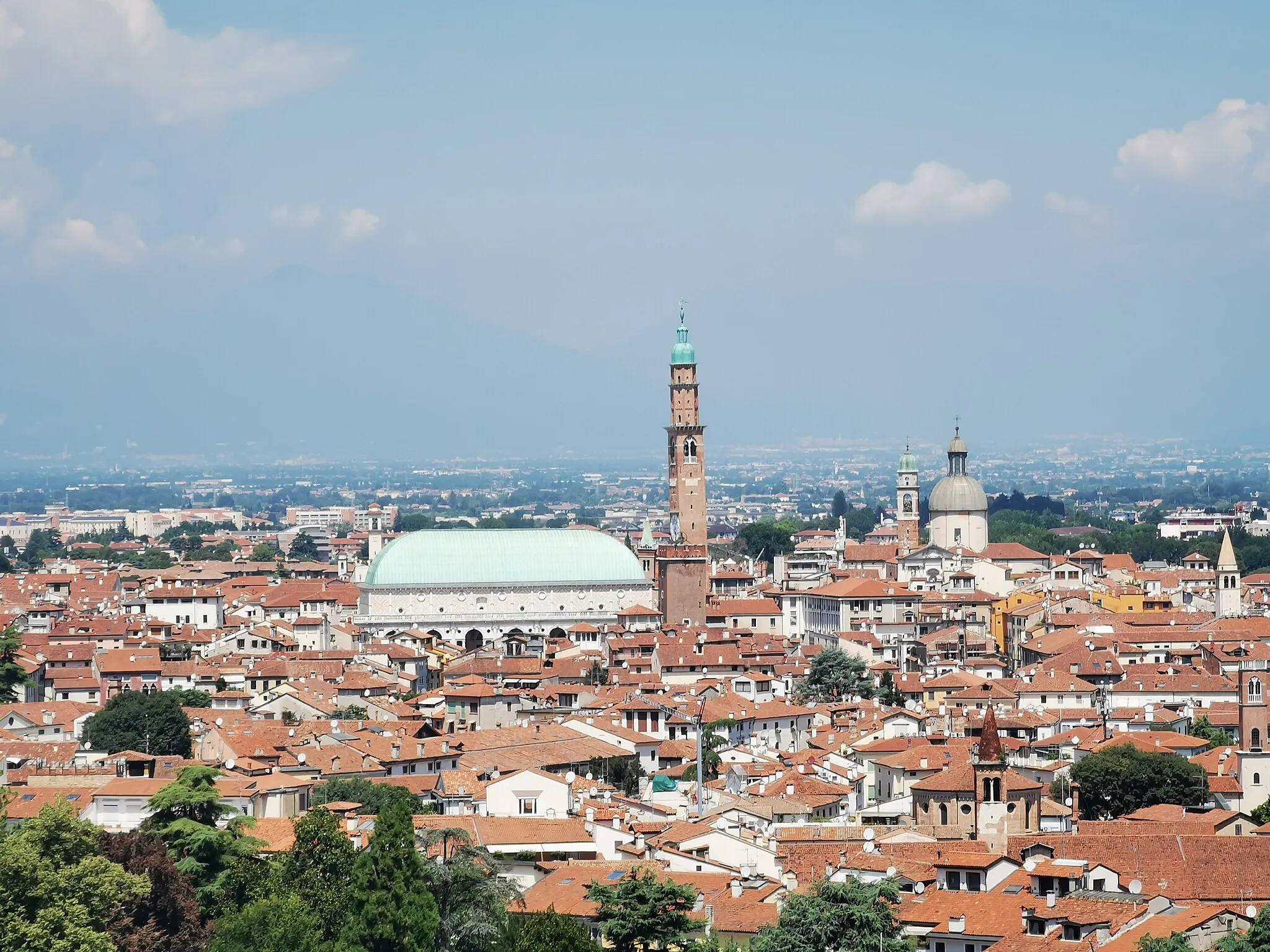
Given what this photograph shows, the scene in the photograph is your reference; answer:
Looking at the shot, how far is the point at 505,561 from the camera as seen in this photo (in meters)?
76.8

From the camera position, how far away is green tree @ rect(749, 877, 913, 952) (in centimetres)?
2506

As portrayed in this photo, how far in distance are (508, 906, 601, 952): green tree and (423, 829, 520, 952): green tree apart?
6.46ft

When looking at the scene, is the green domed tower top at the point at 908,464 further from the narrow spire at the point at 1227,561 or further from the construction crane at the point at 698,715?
the construction crane at the point at 698,715

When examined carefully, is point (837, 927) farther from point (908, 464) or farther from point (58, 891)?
point (908, 464)

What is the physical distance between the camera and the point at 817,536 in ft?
412

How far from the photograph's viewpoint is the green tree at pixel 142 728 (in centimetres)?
4412

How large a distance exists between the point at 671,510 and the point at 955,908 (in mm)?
56391

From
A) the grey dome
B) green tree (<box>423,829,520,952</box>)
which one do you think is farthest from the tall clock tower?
green tree (<box>423,829,520,952</box>)

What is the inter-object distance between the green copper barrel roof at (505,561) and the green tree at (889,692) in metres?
19.1

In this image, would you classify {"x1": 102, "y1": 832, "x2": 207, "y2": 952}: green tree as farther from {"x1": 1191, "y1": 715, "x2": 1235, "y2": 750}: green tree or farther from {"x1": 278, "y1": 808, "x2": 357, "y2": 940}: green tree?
{"x1": 1191, "y1": 715, "x2": 1235, "y2": 750}: green tree

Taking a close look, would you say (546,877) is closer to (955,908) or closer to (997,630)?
(955,908)

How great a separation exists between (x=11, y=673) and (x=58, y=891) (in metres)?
25.2

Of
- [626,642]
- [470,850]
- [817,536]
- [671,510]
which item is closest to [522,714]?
[626,642]

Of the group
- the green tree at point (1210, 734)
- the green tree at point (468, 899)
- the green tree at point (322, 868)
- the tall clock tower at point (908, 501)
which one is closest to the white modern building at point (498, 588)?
the tall clock tower at point (908, 501)
